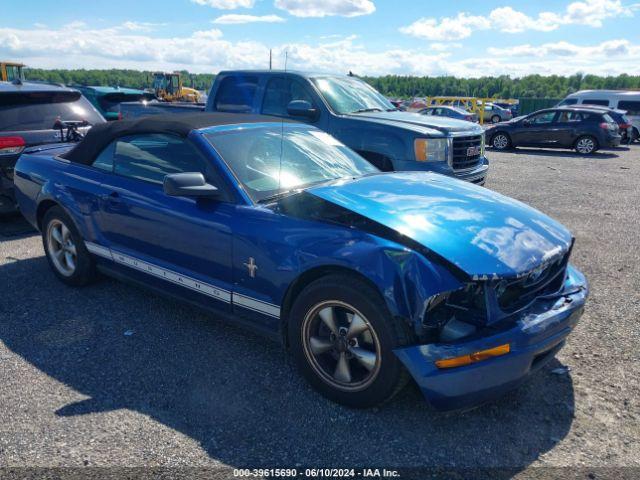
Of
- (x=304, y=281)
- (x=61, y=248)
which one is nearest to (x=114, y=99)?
(x=61, y=248)

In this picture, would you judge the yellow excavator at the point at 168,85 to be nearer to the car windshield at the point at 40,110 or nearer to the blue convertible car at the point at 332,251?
the car windshield at the point at 40,110

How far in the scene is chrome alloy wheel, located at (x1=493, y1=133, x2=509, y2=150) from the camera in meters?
18.6

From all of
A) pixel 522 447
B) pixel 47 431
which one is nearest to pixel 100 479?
pixel 47 431

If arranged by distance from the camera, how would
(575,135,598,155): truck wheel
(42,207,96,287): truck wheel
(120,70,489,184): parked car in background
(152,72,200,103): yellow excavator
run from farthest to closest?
(152,72,200,103): yellow excavator
(575,135,598,155): truck wheel
(120,70,489,184): parked car in background
(42,207,96,287): truck wheel

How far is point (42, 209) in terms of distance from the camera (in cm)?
486

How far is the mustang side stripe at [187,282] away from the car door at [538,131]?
16777mm

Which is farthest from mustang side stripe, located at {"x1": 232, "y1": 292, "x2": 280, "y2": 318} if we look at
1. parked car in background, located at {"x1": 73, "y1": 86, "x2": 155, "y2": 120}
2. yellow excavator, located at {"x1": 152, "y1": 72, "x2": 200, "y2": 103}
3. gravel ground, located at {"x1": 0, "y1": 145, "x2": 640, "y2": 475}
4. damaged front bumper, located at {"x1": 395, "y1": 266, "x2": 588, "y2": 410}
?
yellow excavator, located at {"x1": 152, "y1": 72, "x2": 200, "y2": 103}

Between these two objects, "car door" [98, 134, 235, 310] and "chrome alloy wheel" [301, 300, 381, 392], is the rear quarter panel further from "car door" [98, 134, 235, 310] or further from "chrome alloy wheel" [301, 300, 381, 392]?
"chrome alloy wheel" [301, 300, 381, 392]

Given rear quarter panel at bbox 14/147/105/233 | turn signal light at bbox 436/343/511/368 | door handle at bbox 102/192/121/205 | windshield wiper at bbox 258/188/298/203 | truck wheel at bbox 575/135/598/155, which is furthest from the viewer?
truck wheel at bbox 575/135/598/155

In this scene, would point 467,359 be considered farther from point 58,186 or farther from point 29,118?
point 29,118

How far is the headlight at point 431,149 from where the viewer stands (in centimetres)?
634

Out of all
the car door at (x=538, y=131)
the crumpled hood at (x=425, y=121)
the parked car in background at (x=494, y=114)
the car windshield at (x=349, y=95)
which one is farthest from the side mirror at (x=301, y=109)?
the parked car in background at (x=494, y=114)

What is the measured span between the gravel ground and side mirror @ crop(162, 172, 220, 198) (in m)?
1.12

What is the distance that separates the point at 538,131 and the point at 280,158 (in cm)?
1634
